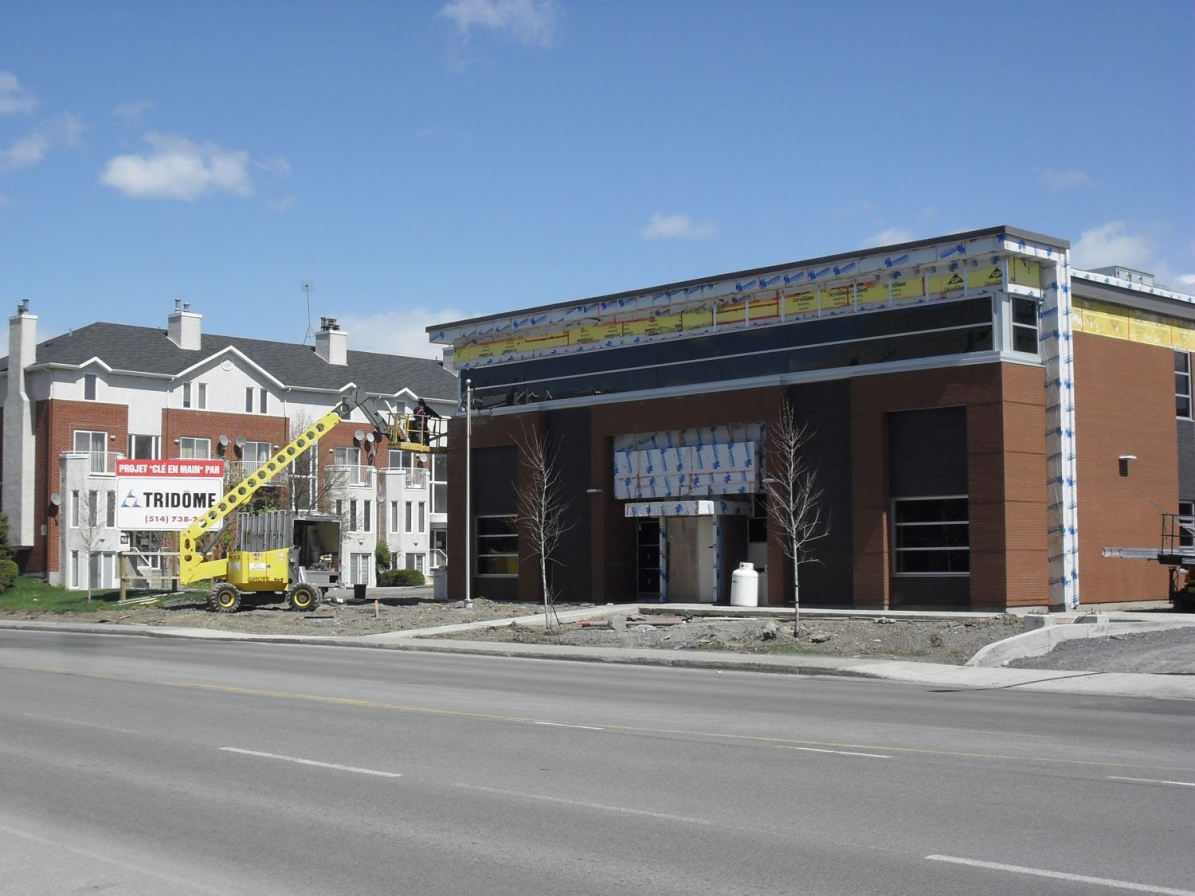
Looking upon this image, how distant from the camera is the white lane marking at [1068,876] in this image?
7.23 metres

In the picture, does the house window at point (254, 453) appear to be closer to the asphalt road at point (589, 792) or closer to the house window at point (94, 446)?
the house window at point (94, 446)

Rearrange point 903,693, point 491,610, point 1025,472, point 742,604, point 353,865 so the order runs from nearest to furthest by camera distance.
A: point 353,865, point 903,693, point 1025,472, point 742,604, point 491,610

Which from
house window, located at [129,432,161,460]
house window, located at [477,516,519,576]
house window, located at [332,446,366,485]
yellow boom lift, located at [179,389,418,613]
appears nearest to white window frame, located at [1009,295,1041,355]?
house window, located at [477,516,519,576]

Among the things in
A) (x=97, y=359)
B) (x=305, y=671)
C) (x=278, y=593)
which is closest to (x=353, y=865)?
(x=305, y=671)

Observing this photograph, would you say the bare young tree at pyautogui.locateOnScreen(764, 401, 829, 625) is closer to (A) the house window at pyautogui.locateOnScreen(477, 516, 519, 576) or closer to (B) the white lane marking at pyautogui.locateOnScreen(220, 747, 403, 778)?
(A) the house window at pyautogui.locateOnScreen(477, 516, 519, 576)

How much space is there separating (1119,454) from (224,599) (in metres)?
27.5

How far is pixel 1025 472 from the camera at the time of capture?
31.6 metres

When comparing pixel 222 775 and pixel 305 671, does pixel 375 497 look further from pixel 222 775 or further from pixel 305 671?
pixel 222 775

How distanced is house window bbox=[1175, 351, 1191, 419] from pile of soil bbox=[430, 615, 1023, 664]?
12.5 m

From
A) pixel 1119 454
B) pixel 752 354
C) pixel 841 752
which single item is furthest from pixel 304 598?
pixel 841 752

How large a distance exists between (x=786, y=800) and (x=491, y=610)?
2960 centimetres

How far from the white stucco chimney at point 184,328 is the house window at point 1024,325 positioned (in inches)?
1949

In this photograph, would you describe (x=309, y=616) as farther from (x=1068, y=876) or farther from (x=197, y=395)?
(x=1068, y=876)

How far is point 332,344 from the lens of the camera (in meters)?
77.2
